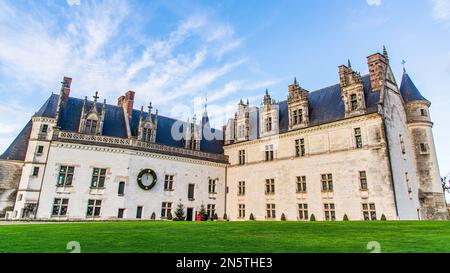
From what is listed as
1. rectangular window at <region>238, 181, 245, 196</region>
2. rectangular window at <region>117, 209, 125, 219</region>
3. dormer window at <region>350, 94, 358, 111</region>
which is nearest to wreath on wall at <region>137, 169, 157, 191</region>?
rectangular window at <region>117, 209, 125, 219</region>

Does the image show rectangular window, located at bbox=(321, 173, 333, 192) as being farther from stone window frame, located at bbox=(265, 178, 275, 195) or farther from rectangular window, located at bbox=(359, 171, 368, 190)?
stone window frame, located at bbox=(265, 178, 275, 195)

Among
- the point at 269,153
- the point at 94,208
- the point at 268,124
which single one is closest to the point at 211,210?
the point at 269,153

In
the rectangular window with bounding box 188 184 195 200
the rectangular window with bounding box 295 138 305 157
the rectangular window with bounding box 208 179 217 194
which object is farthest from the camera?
the rectangular window with bounding box 208 179 217 194

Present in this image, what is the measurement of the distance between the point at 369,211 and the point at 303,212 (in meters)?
5.84

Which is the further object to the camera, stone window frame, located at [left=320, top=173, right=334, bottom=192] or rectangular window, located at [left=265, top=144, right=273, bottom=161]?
rectangular window, located at [left=265, top=144, right=273, bottom=161]

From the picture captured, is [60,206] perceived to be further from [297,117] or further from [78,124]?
Result: [297,117]

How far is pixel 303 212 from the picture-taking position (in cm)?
2625

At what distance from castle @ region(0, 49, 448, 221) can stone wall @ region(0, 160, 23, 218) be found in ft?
0.24

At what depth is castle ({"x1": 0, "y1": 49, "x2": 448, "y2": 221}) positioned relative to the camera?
23.1 metres

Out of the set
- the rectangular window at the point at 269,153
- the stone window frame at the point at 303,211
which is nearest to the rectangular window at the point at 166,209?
the rectangular window at the point at 269,153

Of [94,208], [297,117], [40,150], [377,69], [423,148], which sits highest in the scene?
[377,69]

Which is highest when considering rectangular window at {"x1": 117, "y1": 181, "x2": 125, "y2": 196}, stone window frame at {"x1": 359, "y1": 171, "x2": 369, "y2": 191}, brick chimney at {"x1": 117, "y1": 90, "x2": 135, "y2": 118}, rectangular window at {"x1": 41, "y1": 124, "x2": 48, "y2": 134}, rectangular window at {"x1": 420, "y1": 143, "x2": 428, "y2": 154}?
brick chimney at {"x1": 117, "y1": 90, "x2": 135, "y2": 118}

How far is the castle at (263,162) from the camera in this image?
2312 cm

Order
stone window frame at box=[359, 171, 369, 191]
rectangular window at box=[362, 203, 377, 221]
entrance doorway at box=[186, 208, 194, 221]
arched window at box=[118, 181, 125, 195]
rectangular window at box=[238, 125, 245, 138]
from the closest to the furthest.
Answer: rectangular window at box=[362, 203, 377, 221] < stone window frame at box=[359, 171, 369, 191] < arched window at box=[118, 181, 125, 195] < entrance doorway at box=[186, 208, 194, 221] < rectangular window at box=[238, 125, 245, 138]
